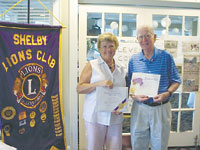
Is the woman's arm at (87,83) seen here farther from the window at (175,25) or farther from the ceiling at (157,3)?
the window at (175,25)

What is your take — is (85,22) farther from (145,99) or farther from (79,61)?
(145,99)

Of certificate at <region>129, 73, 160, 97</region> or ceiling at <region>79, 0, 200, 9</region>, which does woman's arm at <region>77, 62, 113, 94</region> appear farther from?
ceiling at <region>79, 0, 200, 9</region>

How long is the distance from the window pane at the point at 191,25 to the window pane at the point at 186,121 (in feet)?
3.34

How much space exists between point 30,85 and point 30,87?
0.02m

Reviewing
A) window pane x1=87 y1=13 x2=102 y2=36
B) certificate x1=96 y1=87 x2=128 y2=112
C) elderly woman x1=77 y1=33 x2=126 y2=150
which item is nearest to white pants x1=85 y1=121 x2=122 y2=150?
elderly woman x1=77 y1=33 x2=126 y2=150

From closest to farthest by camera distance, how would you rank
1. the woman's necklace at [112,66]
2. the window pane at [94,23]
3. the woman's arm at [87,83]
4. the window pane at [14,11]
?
the woman's arm at [87,83]
the woman's necklace at [112,66]
the window pane at [14,11]
the window pane at [94,23]

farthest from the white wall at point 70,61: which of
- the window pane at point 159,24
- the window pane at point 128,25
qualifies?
the window pane at point 159,24

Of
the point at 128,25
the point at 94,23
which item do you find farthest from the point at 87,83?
the point at 128,25

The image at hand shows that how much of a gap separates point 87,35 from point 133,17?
23.2 inches

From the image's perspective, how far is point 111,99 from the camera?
5.09 feet

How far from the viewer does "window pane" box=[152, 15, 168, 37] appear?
2.46 m

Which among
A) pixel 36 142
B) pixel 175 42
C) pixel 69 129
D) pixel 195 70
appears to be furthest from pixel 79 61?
pixel 195 70

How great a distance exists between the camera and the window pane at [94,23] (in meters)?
2.37

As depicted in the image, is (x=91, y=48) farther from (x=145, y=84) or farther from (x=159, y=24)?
(x=145, y=84)
